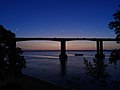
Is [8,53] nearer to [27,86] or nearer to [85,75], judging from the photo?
[27,86]

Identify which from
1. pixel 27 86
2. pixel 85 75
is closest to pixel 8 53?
pixel 27 86

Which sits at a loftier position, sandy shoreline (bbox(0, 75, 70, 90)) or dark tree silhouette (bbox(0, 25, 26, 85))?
dark tree silhouette (bbox(0, 25, 26, 85))

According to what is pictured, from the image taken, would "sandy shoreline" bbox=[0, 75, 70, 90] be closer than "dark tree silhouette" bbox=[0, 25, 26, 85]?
No

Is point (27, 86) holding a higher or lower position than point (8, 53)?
lower

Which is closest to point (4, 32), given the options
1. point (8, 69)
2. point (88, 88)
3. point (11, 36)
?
point (11, 36)

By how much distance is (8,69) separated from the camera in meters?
11.8

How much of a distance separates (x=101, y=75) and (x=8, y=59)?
4650 millimetres

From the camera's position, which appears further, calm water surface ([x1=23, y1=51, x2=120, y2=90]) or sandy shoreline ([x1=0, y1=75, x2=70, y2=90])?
sandy shoreline ([x1=0, y1=75, x2=70, y2=90])

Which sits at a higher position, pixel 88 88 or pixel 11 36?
pixel 11 36

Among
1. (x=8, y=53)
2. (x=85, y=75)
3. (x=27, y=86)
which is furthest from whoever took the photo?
(x=85, y=75)

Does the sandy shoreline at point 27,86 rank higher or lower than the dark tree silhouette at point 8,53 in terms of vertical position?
lower

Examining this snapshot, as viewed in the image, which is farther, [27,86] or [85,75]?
[85,75]

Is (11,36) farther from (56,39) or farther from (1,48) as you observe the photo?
(56,39)

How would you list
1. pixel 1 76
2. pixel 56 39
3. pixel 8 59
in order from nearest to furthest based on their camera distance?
pixel 8 59 < pixel 1 76 < pixel 56 39
